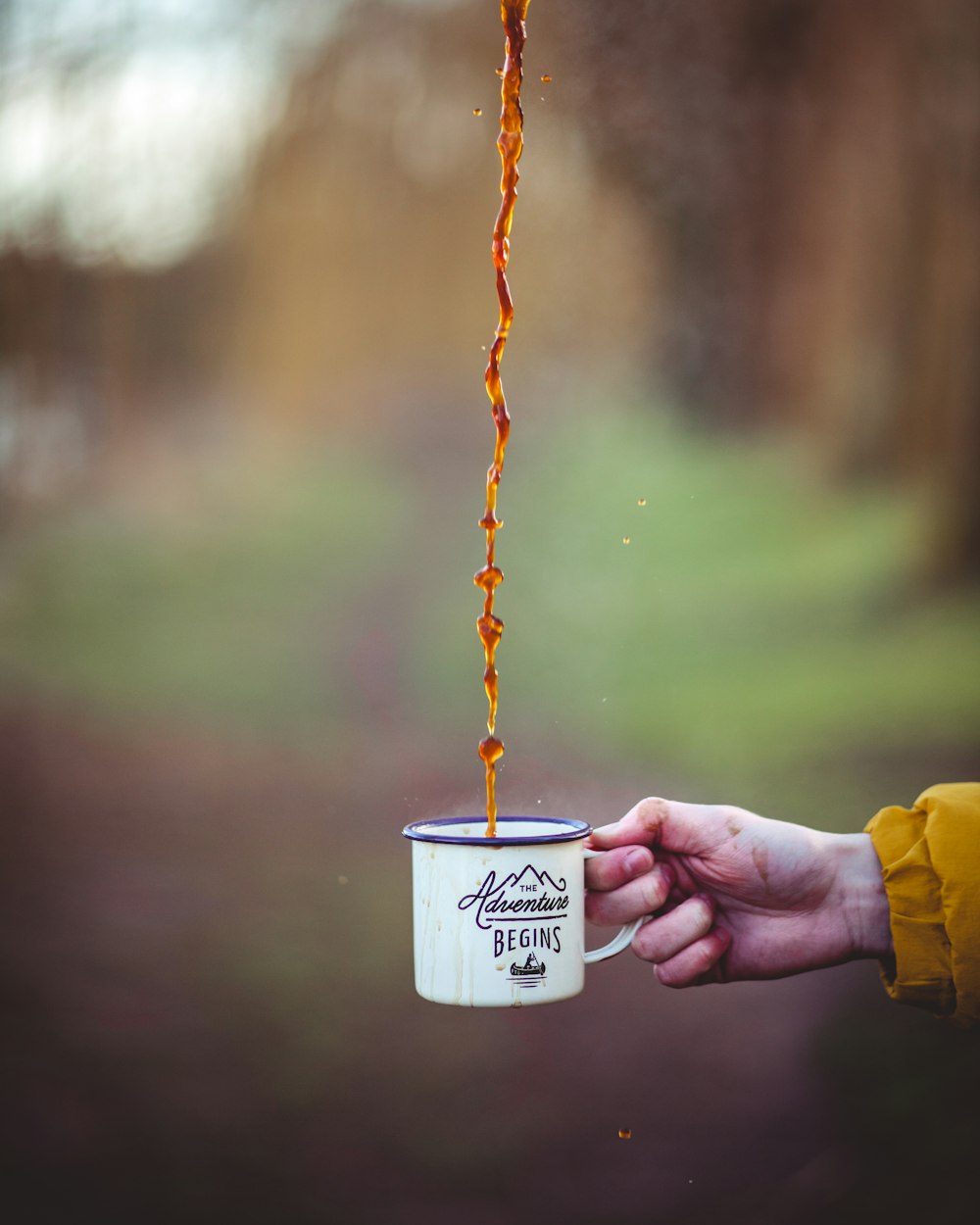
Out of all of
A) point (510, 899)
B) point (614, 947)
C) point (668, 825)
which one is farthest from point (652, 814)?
point (510, 899)

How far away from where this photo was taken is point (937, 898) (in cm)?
85

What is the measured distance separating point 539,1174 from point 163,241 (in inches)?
58.0

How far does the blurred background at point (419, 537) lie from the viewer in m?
1.80

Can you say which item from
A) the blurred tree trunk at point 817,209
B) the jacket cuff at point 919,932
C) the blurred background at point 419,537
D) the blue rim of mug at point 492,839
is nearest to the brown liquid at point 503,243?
the blue rim of mug at point 492,839

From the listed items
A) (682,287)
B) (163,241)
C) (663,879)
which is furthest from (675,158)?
(663,879)

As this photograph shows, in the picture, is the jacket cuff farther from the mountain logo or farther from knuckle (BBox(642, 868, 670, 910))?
the mountain logo

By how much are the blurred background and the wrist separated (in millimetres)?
827

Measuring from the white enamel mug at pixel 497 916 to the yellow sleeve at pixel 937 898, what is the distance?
0.29m

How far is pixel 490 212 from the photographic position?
188cm

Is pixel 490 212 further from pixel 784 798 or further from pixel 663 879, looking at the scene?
pixel 663 879

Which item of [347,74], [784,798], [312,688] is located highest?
[347,74]

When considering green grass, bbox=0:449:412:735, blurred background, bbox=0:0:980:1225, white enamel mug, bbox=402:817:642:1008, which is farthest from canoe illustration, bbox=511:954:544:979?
green grass, bbox=0:449:412:735

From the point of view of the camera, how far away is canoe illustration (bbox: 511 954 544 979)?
2.16ft

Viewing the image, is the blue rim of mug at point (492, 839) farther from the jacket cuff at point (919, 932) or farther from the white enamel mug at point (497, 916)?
the jacket cuff at point (919, 932)
